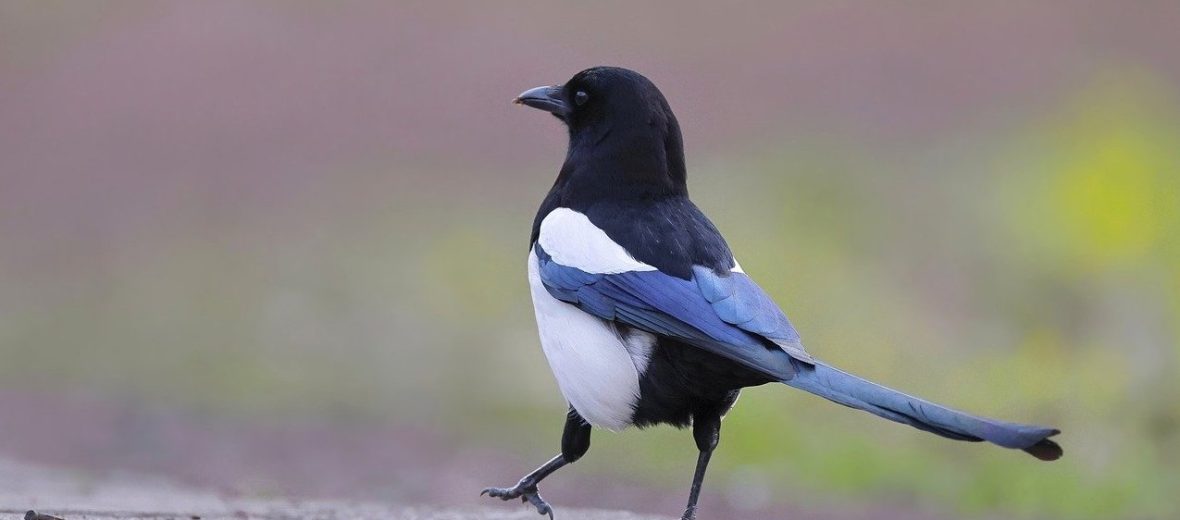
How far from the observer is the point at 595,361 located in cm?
405

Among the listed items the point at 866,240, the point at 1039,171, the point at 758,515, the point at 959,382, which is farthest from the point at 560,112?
the point at 1039,171

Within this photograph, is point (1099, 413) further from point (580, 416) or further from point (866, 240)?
point (580, 416)

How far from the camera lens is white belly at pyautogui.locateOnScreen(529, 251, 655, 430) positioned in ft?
13.2

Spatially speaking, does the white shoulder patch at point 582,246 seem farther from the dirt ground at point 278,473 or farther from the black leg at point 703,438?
the dirt ground at point 278,473

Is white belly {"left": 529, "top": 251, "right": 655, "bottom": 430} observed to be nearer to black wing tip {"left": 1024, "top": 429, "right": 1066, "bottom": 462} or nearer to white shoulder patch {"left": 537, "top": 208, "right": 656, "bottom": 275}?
white shoulder patch {"left": 537, "top": 208, "right": 656, "bottom": 275}

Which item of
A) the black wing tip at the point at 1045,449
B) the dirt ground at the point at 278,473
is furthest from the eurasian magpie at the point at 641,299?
the dirt ground at the point at 278,473

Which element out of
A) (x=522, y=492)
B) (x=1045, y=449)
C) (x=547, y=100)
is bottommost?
(x=1045, y=449)

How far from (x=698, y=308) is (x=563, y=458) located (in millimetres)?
672

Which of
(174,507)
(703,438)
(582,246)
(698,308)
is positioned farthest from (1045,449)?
(174,507)

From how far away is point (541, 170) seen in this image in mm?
10938

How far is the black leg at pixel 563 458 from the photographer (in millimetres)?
4332

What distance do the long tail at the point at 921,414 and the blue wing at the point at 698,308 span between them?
2.6 inches

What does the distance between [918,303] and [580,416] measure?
4.51 metres

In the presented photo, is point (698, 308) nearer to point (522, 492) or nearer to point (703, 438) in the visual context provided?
point (703, 438)
